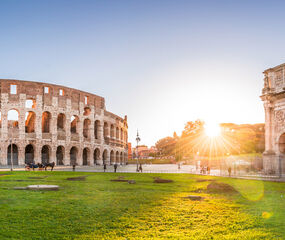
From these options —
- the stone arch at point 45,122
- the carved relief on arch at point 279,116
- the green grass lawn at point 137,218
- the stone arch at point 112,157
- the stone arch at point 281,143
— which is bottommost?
the stone arch at point 112,157

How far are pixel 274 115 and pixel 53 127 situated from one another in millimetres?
33440

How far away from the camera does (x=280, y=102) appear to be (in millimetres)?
25500

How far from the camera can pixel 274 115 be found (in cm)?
2614

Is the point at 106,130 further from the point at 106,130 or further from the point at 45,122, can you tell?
the point at 45,122

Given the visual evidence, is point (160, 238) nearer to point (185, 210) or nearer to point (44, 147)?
point (185, 210)

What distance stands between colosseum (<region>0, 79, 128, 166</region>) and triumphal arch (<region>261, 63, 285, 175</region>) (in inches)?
1278

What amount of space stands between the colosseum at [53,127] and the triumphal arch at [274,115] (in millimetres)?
32449

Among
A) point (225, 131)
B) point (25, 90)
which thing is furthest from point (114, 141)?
point (225, 131)

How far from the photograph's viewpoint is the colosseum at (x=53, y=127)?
4312 cm

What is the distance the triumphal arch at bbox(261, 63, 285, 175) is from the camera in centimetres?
2523

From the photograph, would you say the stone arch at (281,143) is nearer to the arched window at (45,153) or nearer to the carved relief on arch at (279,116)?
the carved relief on arch at (279,116)

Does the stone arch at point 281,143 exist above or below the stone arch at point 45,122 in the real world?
below

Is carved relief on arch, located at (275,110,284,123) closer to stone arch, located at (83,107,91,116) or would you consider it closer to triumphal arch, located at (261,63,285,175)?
triumphal arch, located at (261,63,285,175)

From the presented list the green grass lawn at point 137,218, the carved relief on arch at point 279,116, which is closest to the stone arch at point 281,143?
the carved relief on arch at point 279,116
